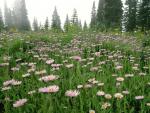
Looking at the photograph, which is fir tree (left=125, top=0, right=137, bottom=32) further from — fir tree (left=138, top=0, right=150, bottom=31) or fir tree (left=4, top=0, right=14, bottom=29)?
fir tree (left=4, top=0, right=14, bottom=29)

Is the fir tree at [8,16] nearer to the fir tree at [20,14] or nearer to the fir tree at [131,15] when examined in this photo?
the fir tree at [20,14]

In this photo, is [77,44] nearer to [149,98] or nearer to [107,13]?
[149,98]

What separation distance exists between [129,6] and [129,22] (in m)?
3.91

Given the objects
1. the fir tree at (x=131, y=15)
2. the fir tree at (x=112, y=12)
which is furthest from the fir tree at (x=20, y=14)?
the fir tree at (x=112, y=12)

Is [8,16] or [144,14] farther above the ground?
[8,16]

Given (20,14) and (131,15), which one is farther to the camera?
(20,14)

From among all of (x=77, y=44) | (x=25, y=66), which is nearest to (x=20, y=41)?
(x=77, y=44)

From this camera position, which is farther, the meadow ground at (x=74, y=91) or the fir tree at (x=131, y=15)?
the fir tree at (x=131, y=15)

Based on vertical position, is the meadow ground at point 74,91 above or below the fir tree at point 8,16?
below

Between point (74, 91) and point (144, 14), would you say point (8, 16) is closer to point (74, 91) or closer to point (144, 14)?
point (144, 14)

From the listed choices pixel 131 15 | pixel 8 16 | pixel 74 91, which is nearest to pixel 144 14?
pixel 131 15

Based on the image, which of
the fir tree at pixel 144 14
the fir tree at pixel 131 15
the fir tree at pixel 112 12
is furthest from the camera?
the fir tree at pixel 131 15

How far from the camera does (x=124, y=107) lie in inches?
120

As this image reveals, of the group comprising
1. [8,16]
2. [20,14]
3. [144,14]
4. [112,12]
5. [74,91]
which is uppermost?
[20,14]
